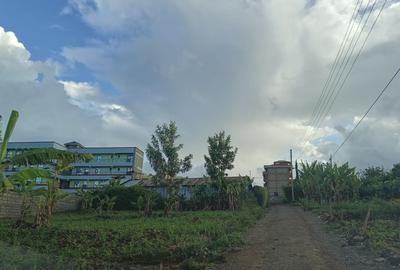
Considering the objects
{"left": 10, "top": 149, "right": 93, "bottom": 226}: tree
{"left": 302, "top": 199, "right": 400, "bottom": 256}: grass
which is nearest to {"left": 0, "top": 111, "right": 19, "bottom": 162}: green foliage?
{"left": 10, "top": 149, "right": 93, "bottom": 226}: tree

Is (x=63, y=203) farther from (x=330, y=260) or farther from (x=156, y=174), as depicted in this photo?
(x=330, y=260)

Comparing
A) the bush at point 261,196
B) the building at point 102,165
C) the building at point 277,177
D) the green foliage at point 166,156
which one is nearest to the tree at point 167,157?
the green foliage at point 166,156

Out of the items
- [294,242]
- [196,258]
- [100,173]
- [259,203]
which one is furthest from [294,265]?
[100,173]

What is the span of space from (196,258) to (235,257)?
1.32 meters

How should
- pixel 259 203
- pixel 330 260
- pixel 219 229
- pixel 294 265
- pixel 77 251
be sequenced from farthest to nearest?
1. pixel 259 203
2. pixel 219 229
3. pixel 77 251
4. pixel 330 260
5. pixel 294 265

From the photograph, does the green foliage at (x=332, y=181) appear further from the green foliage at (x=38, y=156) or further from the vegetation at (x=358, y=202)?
the green foliage at (x=38, y=156)

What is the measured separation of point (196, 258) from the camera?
10.6m

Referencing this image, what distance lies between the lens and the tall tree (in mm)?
36281

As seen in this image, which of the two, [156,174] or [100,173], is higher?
[100,173]

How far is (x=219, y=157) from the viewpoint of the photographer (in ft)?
119

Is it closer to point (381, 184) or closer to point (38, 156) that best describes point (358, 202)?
point (381, 184)

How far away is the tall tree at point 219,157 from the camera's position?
36.3 metres

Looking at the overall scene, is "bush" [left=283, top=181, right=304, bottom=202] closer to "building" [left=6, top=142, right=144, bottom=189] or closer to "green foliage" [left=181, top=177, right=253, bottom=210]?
"green foliage" [left=181, top=177, right=253, bottom=210]

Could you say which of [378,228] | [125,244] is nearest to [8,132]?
[125,244]
